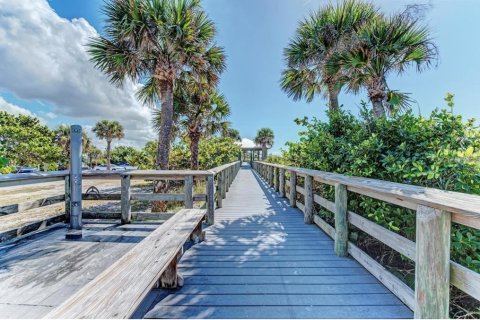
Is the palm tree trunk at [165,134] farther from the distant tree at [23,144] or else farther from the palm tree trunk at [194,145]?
the distant tree at [23,144]

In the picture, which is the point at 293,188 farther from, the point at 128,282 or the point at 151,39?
the point at 151,39

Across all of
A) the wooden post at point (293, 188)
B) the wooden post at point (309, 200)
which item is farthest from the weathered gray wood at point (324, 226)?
the wooden post at point (293, 188)

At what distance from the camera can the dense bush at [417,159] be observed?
6.48 feet

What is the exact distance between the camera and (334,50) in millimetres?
6109

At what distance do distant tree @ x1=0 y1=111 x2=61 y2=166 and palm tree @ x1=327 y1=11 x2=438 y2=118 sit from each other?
25.6 meters

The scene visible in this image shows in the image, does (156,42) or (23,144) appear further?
(23,144)

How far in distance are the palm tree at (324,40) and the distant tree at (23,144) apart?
24.0 meters

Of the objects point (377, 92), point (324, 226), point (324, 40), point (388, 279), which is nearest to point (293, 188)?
point (324, 226)

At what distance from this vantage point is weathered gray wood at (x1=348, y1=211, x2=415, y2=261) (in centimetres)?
165

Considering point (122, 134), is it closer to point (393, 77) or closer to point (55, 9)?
point (55, 9)

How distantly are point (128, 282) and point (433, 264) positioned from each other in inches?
70.3

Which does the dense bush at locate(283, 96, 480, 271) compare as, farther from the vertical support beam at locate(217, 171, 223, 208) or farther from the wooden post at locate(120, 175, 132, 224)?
the wooden post at locate(120, 175, 132, 224)

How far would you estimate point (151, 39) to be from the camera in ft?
19.1

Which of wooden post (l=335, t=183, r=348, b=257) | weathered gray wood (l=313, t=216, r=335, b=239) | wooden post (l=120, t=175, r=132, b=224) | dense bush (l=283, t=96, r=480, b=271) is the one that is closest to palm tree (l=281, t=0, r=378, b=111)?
dense bush (l=283, t=96, r=480, b=271)
